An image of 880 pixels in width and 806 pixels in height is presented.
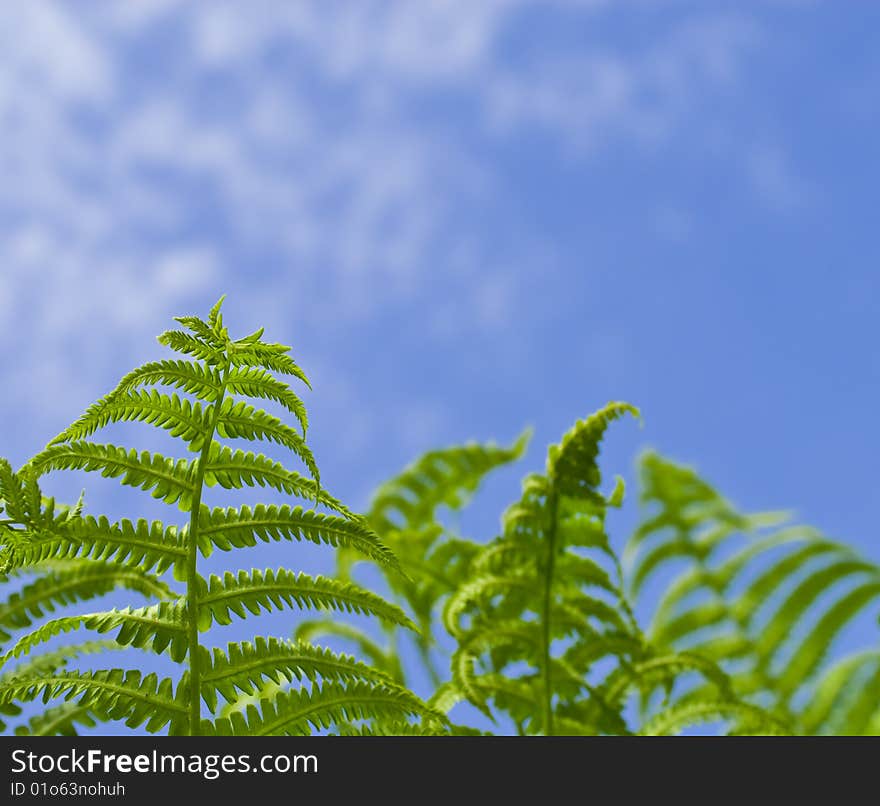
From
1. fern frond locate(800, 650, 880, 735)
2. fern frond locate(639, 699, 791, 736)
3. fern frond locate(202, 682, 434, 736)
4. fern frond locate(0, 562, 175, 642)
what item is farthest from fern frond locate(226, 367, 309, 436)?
fern frond locate(800, 650, 880, 735)

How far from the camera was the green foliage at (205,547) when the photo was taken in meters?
1.57

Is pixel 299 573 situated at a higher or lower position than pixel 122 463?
lower

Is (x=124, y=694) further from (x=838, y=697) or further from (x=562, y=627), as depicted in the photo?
(x=838, y=697)

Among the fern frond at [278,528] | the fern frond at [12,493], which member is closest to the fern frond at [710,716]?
the fern frond at [278,528]

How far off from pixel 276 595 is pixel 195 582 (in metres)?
0.13

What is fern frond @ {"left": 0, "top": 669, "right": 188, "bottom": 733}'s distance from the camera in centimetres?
156

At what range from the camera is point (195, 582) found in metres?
1.61

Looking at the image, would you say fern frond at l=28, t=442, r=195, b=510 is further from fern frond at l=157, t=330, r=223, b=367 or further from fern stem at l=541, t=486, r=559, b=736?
Result: fern stem at l=541, t=486, r=559, b=736
